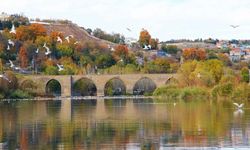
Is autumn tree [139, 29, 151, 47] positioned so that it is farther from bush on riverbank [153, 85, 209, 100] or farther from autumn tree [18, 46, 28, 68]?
bush on riverbank [153, 85, 209, 100]

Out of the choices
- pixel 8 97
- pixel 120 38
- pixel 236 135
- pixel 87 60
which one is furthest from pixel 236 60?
pixel 236 135

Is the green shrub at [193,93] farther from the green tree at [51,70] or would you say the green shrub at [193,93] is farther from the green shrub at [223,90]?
the green tree at [51,70]

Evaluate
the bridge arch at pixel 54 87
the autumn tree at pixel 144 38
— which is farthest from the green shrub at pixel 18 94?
the autumn tree at pixel 144 38

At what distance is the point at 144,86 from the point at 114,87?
4.14 meters

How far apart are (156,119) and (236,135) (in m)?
11.4

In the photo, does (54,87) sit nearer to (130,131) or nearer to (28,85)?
(28,85)

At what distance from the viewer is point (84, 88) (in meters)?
105

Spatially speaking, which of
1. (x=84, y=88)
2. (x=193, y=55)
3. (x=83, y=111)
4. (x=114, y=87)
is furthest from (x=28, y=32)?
(x=83, y=111)

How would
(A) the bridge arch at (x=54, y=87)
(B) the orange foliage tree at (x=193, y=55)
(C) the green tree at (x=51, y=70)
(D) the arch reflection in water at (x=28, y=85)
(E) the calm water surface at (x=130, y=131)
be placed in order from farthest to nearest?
(B) the orange foliage tree at (x=193, y=55) → (C) the green tree at (x=51, y=70) → (A) the bridge arch at (x=54, y=87) → (D) the arch reflection in water at (x=28, y=85) → (E) the calm water surface at (x=130, y=131)

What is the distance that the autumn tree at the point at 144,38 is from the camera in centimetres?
14432

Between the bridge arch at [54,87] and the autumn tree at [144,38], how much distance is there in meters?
41.7

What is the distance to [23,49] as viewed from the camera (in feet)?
389

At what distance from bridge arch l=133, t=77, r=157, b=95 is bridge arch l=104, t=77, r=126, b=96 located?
1.62m

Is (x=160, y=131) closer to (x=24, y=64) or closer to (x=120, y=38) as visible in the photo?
(x=24, y=64)
